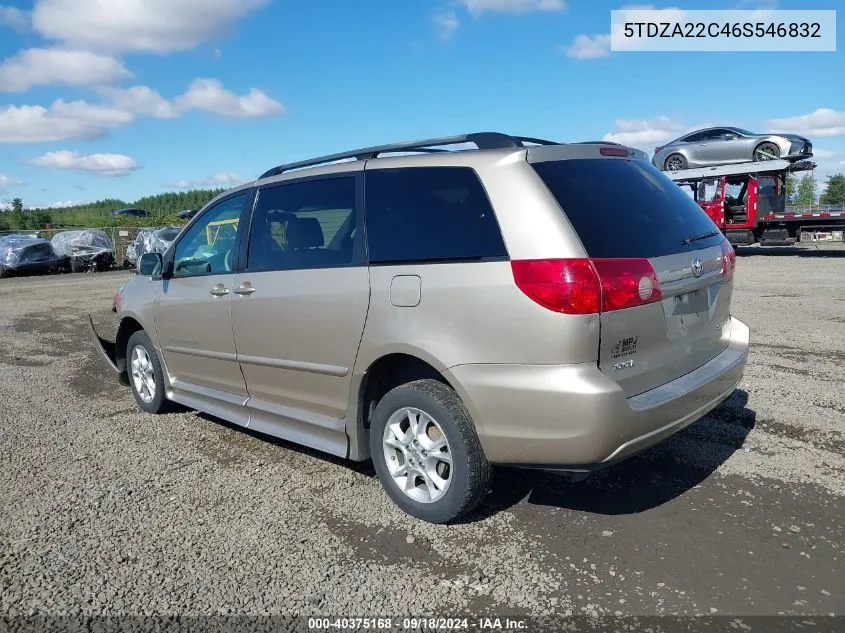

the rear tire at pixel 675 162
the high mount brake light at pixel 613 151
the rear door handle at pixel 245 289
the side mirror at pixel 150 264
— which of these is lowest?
the rear door handle at pixel 245 289

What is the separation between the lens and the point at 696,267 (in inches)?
133

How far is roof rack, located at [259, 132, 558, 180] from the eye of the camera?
11.2ft

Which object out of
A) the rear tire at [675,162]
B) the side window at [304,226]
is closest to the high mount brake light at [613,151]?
the side window at [304,226]

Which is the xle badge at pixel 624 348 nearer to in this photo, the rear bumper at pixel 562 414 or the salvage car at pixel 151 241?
the rear bumper at pixel 562 414

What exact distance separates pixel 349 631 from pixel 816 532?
2195 millimetres

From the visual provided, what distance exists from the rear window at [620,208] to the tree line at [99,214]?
27.4 meters

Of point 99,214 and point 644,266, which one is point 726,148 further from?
point 99,214

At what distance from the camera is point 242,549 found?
322 centimetres

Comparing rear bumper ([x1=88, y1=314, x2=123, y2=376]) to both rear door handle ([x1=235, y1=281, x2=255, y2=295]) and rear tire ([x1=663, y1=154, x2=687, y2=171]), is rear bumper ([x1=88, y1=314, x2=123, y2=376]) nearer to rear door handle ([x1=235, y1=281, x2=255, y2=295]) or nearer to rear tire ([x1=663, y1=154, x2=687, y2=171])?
rear door handle ([x1=235, y1=281, x2=255, y2=295])

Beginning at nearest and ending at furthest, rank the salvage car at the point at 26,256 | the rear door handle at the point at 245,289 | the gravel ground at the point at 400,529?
the gravel ground at the point at 400,529 → the rear door handle at the point at 245,289 → the salvage car at the point at 26,256

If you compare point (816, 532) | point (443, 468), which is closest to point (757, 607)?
point (816, 532)

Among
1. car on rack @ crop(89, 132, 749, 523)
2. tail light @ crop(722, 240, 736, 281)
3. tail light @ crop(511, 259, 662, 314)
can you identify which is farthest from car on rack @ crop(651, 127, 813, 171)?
tail light @ crop(511, 259, 662, 314)

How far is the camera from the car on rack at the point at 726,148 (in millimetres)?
19078

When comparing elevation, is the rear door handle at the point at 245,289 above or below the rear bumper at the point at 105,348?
above
